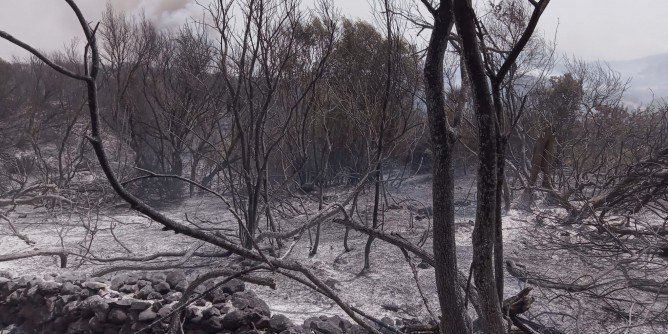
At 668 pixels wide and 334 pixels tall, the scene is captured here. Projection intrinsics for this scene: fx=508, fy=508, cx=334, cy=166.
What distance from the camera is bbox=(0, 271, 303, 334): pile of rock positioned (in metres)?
4.07

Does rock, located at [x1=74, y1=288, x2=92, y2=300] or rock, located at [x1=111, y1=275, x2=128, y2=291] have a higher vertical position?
rock, located at [x1=111, y1=275, x2=128, y2=291]

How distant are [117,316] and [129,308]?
0.11 metres

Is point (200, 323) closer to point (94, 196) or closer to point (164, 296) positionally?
point (164, 296)

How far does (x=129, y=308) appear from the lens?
14.4ft

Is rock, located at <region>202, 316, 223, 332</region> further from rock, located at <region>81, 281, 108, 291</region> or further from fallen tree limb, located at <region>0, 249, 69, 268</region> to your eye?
fallen tree limb, located at <region>0, 249, 69, 268</region>

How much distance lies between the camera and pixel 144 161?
12523 mm

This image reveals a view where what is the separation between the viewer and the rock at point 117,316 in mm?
4340

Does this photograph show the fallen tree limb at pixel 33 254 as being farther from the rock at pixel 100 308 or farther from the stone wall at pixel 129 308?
the rock at pixel 100 308

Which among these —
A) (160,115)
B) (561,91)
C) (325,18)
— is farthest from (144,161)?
(561,91)

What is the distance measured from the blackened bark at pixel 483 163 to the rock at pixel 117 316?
134 inches

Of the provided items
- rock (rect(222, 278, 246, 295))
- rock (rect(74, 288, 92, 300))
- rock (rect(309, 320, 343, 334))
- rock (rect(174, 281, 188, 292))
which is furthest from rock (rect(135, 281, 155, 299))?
rock (rect(309, 320, 343, 334))

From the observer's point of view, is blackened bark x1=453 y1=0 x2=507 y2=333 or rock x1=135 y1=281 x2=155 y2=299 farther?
rock x1=135 y1=281 x2=155 y2=299

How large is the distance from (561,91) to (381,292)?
10161 mm

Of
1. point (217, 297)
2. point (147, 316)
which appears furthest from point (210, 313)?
point (147, 316)
